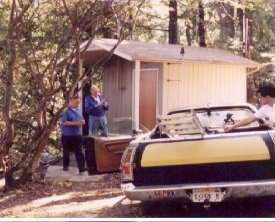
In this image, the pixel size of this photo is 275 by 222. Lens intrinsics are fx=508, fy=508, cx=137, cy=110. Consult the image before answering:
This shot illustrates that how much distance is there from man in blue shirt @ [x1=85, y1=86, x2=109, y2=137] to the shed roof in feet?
5.43

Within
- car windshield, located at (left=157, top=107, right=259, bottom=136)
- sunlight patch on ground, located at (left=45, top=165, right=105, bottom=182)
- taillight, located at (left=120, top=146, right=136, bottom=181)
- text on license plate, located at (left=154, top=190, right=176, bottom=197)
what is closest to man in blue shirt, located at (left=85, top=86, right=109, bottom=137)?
sunlight patch on ground, located at (left=45, top=165, right=105, bottom=182)

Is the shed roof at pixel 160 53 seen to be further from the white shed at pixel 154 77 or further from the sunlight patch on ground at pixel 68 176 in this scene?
the sunlight patch on ground at pixel 68 176

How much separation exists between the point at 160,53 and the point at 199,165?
888 cm

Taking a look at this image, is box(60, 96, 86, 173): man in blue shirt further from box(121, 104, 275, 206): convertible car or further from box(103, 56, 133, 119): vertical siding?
box(121, 104, 275, 206): convertible car

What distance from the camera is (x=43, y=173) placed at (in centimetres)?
1013

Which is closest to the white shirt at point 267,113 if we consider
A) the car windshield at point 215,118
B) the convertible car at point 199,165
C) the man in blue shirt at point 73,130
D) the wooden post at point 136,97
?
the car windshield at point 215,118

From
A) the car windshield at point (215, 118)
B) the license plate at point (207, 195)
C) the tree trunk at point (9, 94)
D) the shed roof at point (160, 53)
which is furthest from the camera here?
the shed roof at point (160, 53)

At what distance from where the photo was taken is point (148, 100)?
570 inches

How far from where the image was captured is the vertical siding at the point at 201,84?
1459 cm

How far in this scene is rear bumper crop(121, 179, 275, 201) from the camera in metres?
5.61

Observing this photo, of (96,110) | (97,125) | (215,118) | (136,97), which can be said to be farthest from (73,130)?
(215,118)

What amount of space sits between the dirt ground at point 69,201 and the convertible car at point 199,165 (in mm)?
868

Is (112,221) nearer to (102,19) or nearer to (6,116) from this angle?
(6,116)

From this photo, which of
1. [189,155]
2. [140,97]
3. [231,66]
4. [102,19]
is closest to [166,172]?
[189,155]
